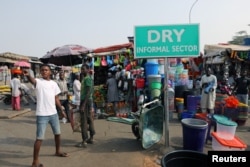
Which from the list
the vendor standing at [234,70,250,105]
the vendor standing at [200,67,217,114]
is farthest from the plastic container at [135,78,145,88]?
the vendor standing at [234,70,250,105]

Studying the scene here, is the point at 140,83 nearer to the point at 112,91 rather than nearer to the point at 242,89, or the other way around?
the point at 112,91

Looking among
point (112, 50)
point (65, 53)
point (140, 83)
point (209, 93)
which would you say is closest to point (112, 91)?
point (140, 83)

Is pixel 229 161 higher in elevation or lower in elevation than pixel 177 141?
higher

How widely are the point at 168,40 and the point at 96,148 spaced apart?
9.80 ft

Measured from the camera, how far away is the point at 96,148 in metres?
6.46

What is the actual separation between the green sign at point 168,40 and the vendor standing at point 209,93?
3496mm

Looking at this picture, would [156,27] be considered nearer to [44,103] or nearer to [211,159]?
[44,103]

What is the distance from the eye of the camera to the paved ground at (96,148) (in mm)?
5531

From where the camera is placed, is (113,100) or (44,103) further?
(113,100)

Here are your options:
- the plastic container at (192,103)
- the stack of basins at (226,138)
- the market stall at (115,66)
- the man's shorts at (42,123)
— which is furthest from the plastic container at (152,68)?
the man's shorts at (42,123)

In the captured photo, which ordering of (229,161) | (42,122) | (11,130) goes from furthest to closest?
(11,130)
(42,122)
(229,161)

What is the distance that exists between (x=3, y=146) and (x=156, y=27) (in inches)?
180

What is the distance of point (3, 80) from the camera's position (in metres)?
25.7

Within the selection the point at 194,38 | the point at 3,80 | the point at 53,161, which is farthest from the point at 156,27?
the point at 3,80
